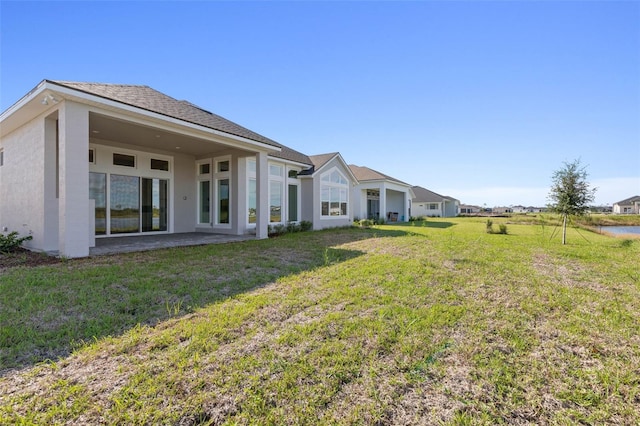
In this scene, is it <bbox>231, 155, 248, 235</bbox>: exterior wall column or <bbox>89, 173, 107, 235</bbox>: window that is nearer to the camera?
<bbox>89, 173, 107, 235</bbox>: window

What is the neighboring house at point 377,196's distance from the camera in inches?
972

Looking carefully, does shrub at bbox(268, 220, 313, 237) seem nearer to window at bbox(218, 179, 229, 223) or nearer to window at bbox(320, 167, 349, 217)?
window at bbox(320, 167, 349, 217)

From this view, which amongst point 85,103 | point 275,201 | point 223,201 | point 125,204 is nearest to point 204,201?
point 223,201

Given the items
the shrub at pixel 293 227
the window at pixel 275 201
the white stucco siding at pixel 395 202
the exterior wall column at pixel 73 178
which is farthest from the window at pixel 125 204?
the white stucco siding at pixel 395 202

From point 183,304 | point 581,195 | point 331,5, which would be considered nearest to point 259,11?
point 331,5

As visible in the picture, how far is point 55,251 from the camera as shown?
7.64 meters

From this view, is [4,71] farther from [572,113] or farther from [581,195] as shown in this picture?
[572,113]

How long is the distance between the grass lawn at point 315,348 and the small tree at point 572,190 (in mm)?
7102

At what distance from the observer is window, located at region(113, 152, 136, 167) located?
11.0m

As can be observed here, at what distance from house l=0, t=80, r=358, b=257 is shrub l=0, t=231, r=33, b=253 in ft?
0.87

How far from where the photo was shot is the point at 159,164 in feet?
40.9

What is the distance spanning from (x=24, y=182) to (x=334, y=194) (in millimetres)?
13530

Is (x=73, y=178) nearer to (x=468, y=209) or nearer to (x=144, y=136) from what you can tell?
(x=144, y=136)

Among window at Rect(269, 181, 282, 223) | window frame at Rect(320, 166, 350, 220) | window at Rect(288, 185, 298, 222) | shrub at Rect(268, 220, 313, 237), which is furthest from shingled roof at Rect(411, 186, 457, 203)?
window at Rect(269, 181, 282, 223)
